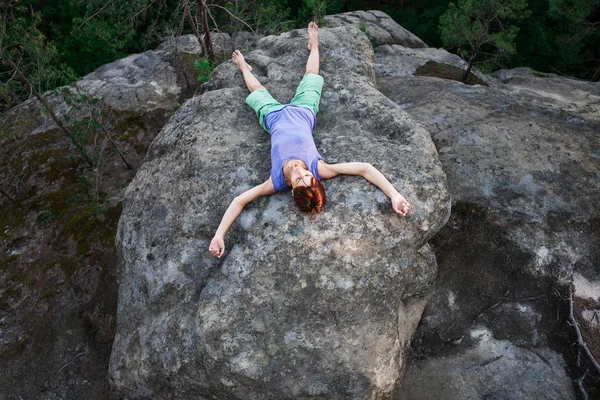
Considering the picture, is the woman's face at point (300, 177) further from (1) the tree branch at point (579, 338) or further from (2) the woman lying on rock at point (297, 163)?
(1) the tree branch at point (579, 338)

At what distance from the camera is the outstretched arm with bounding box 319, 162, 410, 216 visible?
4477 mm

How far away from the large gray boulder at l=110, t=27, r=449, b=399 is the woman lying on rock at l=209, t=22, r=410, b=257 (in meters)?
0.16

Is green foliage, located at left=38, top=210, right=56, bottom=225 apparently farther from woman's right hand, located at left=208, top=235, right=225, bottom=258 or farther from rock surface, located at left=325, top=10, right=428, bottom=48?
rock surface, located at left=325, top=10, right=428, bottom=48

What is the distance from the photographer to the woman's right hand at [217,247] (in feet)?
15.4

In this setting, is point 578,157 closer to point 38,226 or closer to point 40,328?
point 40,328

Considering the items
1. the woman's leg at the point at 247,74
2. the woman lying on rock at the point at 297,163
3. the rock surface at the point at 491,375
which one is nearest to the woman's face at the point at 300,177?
the woman lying on rock at the point at 297,163

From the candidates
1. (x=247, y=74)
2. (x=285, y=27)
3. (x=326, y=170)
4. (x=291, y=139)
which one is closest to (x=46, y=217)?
(x=247, y=74)

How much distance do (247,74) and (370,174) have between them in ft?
9.91

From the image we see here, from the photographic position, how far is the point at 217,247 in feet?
15.4

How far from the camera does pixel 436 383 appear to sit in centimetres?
485

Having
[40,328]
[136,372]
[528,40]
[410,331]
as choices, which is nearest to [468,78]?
[528,40]

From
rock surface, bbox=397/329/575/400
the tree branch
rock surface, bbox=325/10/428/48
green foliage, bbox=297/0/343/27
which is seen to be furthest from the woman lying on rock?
rock surface, bbox=325/10/428/48

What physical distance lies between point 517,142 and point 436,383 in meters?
3.99

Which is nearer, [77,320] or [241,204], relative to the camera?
[241,204]
